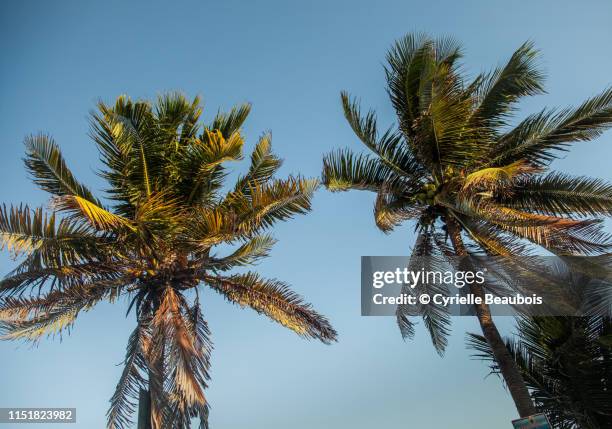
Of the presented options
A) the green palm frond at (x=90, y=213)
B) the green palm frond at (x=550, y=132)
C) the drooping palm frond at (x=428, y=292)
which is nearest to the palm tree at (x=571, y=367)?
the drooping palm frond at (x=428, y=292)

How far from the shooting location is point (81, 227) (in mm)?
9711

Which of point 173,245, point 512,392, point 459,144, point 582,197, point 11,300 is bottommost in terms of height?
point 512,392

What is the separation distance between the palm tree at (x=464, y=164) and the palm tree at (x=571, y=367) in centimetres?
212

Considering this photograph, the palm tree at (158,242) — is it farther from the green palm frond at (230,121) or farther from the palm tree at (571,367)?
the palm tree at (571,367)

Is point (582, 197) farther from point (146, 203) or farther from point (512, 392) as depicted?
point (146, 203)

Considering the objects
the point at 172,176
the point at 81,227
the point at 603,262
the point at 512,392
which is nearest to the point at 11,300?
the point at 81,227

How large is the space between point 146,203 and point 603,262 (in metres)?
8.87

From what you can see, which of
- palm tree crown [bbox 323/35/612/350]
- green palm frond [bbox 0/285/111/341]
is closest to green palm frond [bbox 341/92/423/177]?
palm tree crown [bbox 323/35/612/350]

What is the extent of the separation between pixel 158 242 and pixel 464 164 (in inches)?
280

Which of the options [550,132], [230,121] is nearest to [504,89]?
[550,132]

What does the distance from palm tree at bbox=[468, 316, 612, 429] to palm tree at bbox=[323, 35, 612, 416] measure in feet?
6.94

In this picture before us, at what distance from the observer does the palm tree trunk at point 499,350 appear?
30.9 feet

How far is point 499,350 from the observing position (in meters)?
10.2

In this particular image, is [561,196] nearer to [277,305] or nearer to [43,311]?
[277,305]
